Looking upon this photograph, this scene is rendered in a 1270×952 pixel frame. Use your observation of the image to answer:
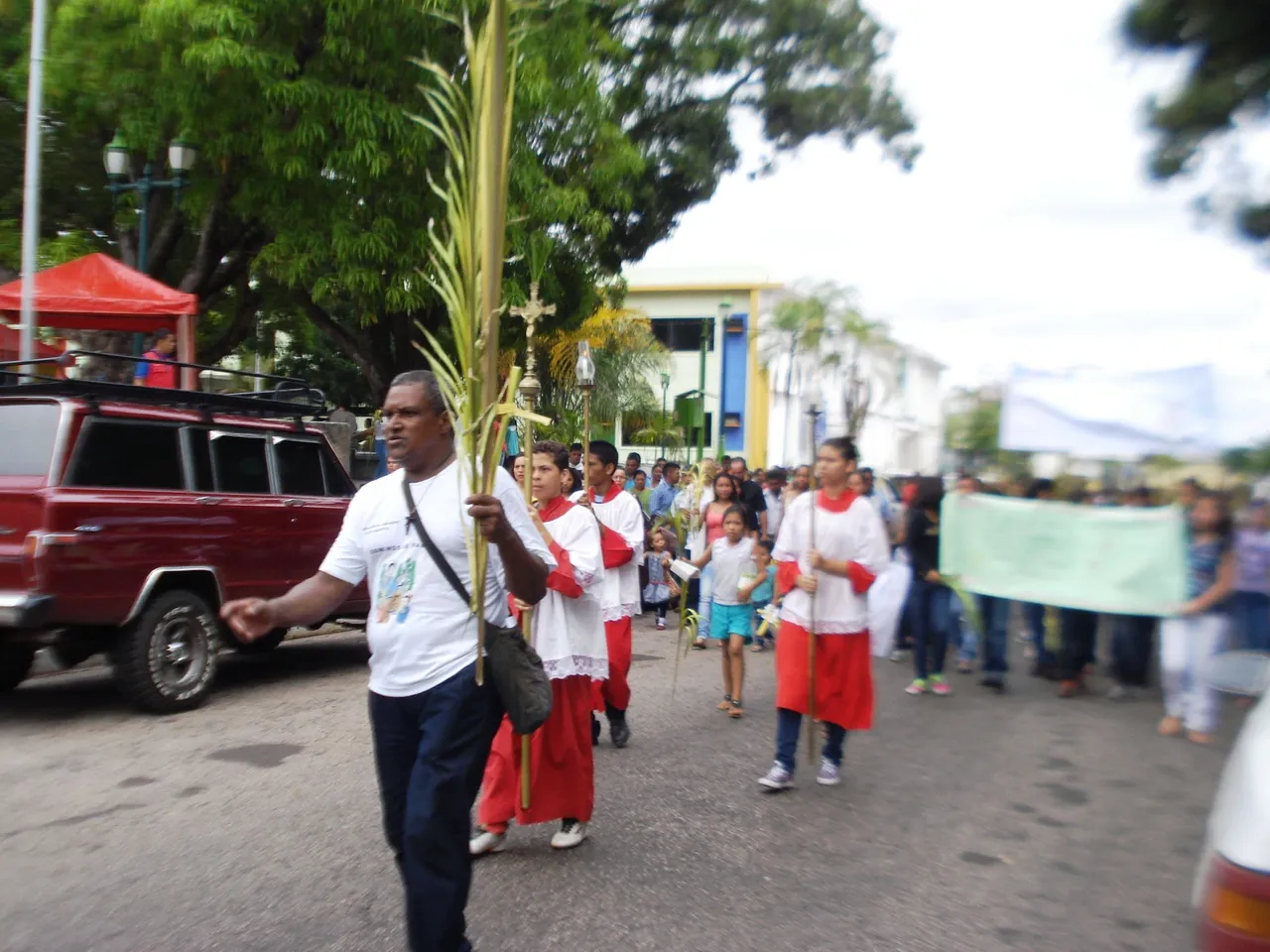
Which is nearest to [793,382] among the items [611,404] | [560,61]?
[611,404]

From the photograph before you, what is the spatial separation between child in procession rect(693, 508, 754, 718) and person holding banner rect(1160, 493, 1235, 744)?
3.01 metres

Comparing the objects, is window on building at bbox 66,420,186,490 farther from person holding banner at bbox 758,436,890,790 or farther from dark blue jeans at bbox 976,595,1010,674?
dark blue jeans at bbox 976,595,1010,674

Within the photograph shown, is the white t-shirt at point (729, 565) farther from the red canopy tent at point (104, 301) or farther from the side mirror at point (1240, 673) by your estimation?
the red canopy tent at point (104, 301)

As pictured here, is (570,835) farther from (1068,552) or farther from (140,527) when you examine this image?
(1068,552)

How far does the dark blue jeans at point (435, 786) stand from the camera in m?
3.39

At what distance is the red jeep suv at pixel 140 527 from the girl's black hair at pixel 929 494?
5.11m

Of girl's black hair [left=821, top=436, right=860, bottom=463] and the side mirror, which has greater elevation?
girl's black hair [left=821, top=436, right=860, bottom=463]

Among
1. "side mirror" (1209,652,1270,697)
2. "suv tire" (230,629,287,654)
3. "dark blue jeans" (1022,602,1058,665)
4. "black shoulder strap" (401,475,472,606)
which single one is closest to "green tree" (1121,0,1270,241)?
"dark blue jeans" (1022,602,1058,665)

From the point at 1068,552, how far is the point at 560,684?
6.13m

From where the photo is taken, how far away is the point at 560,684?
5371 mm

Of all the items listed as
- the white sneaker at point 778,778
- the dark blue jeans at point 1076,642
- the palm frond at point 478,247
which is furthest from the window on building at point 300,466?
the dark blue jeans at point 1076,642

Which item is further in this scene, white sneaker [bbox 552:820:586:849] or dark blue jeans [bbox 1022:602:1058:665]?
dark blue jeans [bbox 1022:602:1058:665]

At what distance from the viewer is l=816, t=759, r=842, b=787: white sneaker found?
653 cm

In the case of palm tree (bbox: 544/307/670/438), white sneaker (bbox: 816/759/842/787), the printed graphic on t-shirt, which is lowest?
white sneaker (bbox: 816/759/842/787)
